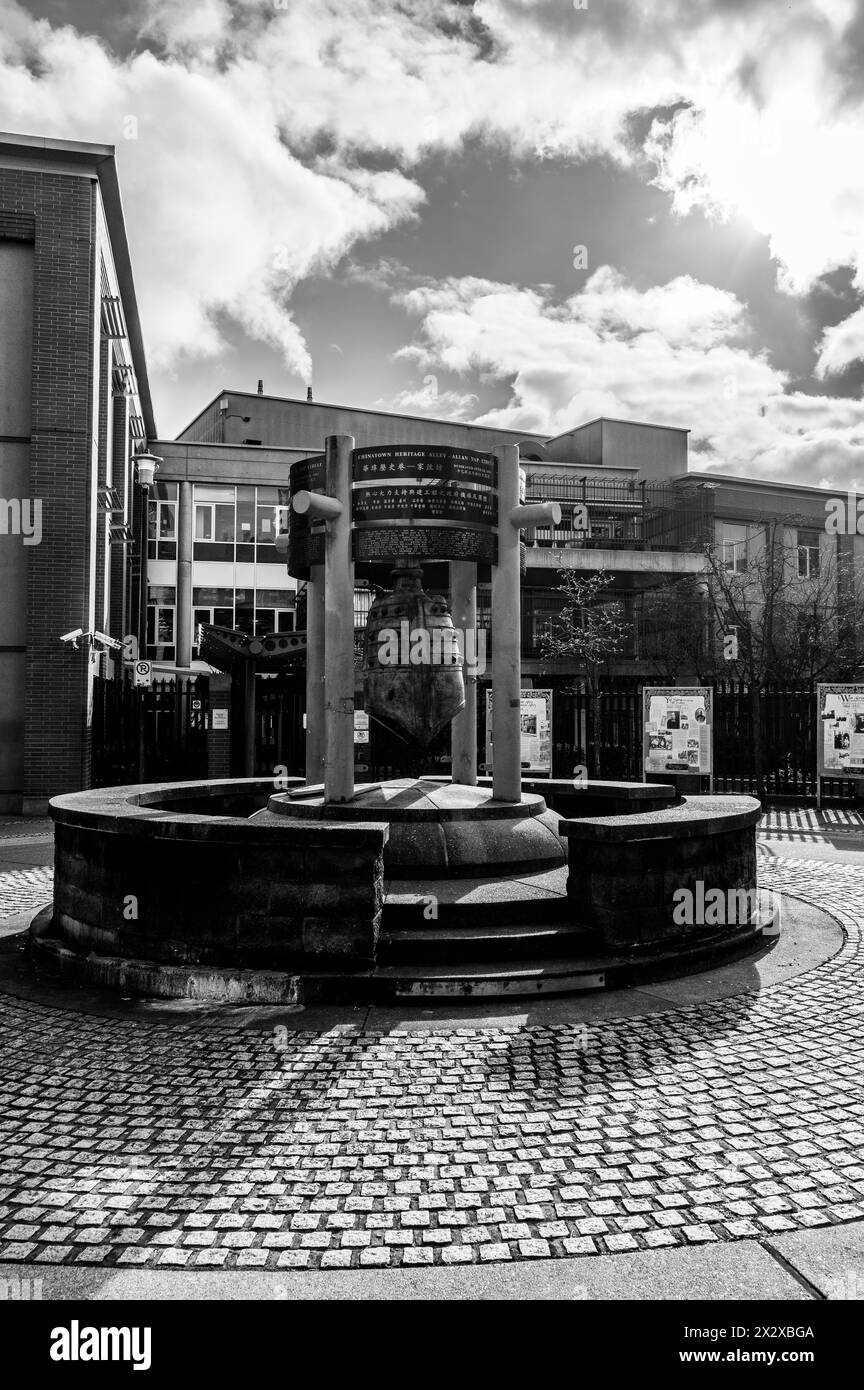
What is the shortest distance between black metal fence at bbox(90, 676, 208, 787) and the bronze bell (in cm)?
1243

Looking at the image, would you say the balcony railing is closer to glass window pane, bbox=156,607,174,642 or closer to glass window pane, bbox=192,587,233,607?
glass window pane, bbox=192,587,233,607

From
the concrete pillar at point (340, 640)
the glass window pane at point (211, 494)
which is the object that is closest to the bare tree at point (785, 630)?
the concrete pillar at point (340, 640)

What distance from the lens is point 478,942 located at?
223 inches

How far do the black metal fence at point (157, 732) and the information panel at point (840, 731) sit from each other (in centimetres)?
1282

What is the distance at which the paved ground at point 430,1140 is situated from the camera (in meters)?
2.83

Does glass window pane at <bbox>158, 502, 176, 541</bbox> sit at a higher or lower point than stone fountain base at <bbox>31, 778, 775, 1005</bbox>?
higher

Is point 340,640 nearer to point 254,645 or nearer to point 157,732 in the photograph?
point 254,645

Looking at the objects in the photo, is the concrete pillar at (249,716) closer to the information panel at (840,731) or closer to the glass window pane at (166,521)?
the information panel at (840,731)

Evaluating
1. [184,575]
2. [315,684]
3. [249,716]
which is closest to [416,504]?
[315,684]

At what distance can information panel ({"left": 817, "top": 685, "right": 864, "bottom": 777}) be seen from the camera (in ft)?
58.0

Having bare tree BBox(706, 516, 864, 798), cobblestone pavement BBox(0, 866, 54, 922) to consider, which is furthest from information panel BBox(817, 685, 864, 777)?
cobblestone pavement BBox(0, 866, 54, 922)

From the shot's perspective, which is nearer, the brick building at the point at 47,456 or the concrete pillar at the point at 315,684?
the concrete pillar at the point at 315,684

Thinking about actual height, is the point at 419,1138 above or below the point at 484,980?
below

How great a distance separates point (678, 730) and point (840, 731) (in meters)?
3.12
